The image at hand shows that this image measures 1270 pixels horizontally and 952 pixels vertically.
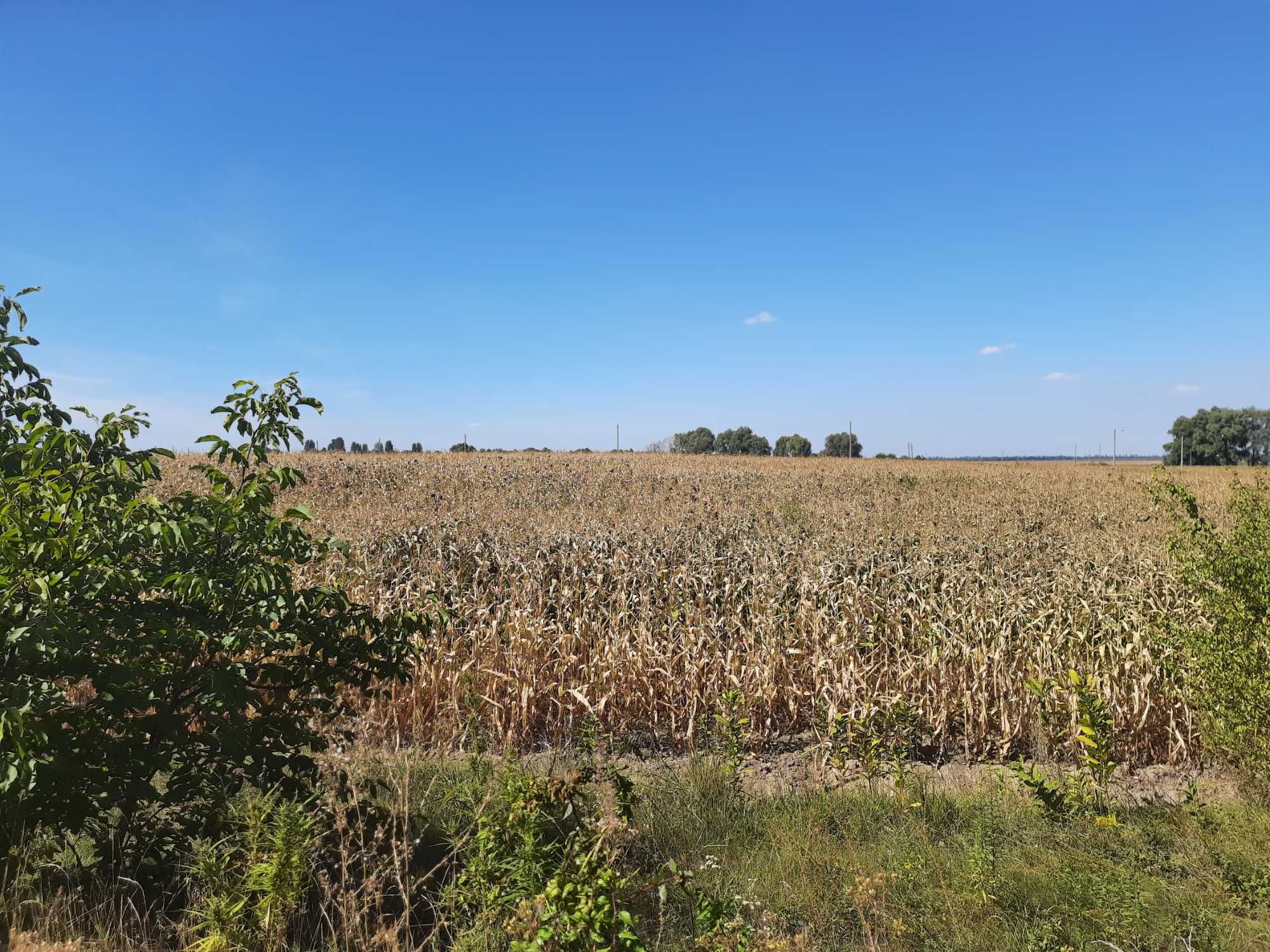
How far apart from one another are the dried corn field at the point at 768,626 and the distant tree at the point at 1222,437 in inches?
4731

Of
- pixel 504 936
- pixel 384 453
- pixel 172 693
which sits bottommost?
pixel 504 936

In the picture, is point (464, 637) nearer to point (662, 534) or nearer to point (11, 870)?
point (11, 870)

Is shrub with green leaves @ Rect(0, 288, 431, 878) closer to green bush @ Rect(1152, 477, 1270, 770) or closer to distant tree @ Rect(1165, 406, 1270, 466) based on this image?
green bush @ Rect(1152, 477, 1270, 770)

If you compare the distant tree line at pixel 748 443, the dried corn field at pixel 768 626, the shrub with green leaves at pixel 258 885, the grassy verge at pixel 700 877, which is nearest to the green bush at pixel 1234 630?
the grassy verge at pixel 700 877

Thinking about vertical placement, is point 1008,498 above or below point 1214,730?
above

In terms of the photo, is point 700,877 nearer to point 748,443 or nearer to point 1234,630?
point 1234,630

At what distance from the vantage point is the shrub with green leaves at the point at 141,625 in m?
3.32

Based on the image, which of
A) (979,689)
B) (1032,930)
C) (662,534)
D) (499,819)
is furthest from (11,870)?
(662,534)

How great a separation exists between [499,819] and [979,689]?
5.69 metres

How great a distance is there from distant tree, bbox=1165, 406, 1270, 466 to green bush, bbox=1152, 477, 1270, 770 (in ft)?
408

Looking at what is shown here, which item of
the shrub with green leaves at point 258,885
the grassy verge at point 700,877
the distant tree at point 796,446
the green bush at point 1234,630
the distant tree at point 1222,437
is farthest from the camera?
the distant tree at point 796,446

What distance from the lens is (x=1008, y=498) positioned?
79.8ft

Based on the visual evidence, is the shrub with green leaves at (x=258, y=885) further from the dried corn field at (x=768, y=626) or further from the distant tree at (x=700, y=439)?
the distant tree at (x=700, y=439)

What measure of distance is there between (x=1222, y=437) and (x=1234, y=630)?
436ft
